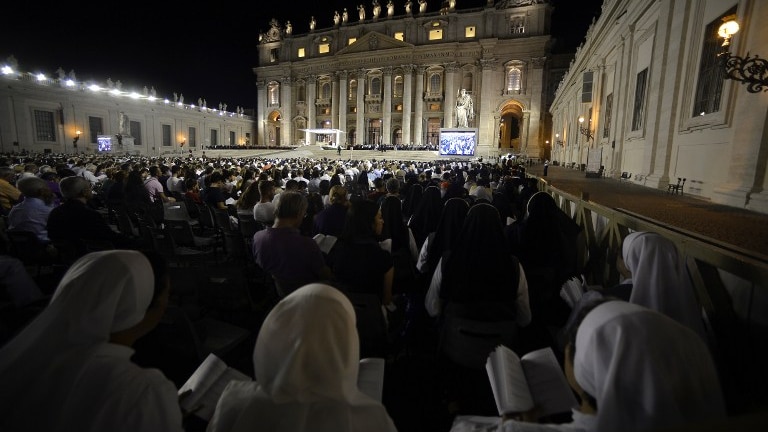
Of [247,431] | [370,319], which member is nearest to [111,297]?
[247,431]

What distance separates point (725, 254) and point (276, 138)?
5572 centimetres

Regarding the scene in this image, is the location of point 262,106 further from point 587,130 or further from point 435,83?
point 587,130

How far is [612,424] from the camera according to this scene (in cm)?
98

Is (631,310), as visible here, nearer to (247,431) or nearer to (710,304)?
(247,431)

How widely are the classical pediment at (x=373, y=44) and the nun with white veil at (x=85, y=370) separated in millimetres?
45706

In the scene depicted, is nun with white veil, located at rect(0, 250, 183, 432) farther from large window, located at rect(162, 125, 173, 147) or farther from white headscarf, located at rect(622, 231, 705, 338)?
large window, located at rect(162, 125, 173, 147)

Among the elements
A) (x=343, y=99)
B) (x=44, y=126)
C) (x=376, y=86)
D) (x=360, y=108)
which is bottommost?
(x=44, y=126)

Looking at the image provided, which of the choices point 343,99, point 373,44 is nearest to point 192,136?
point 343,99

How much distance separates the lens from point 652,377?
93 centimetres

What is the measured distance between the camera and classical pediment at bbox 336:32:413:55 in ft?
141

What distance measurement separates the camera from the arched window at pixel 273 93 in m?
52.5

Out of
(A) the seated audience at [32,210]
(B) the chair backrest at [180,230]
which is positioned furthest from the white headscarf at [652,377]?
(A) the seated audience at [32,210]

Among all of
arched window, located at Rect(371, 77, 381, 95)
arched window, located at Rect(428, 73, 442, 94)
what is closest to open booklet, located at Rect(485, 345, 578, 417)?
arched window, located at Rect(428, 73, 442, 94)

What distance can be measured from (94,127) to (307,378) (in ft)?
157
